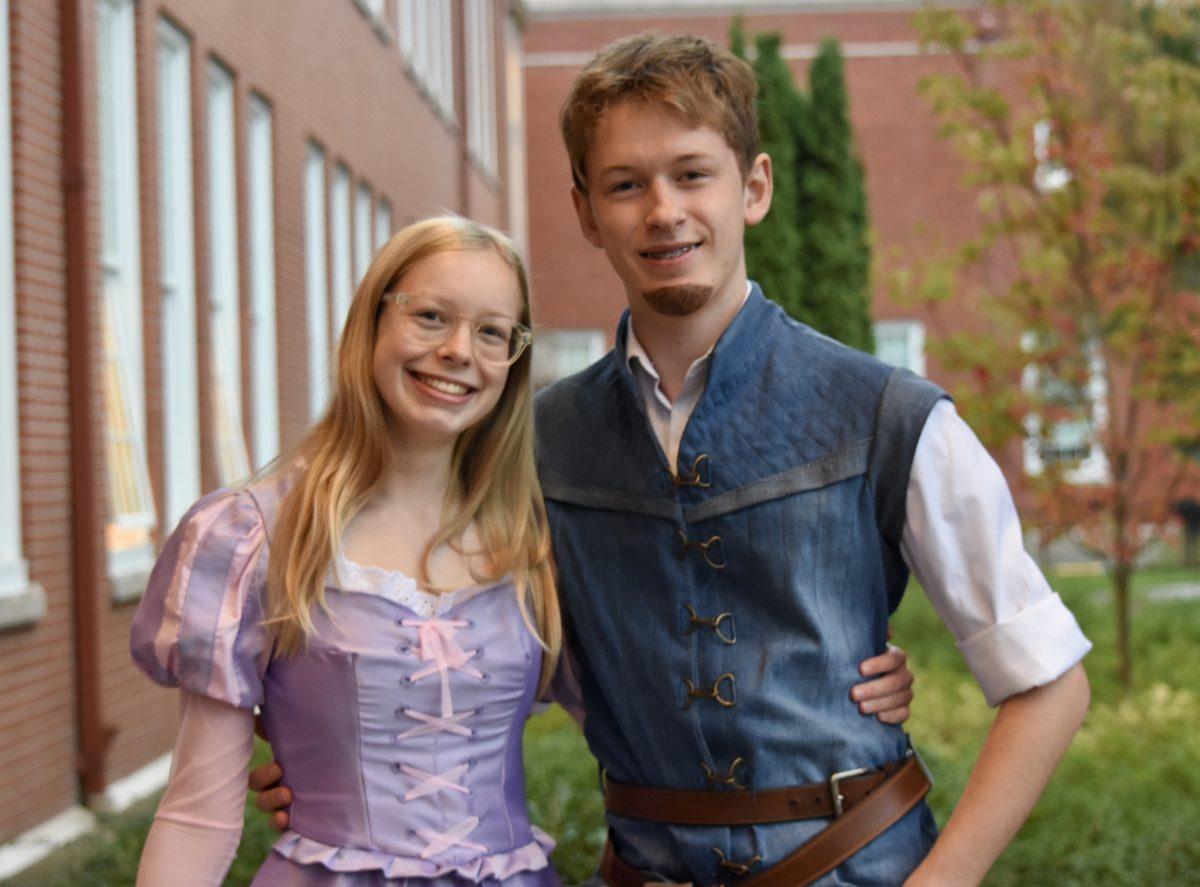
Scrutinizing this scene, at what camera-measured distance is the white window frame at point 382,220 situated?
17797mm

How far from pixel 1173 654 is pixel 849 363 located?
415 inches

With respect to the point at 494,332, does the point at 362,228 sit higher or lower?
higher

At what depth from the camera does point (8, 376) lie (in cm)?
738

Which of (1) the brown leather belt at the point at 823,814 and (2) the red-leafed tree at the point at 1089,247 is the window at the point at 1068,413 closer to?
(2) the red-leafed tree at the point at 1089,247

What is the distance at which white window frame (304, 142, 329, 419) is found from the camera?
1425cm

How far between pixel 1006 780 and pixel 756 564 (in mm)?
468

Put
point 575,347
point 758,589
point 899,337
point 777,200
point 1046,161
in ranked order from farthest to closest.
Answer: point 575,347 < point 899,337 < point 777,200 < point 1046,161 < point 758,589

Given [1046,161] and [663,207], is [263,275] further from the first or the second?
[663,207]

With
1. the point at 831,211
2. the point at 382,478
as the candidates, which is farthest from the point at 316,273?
Result: the point at 382,478

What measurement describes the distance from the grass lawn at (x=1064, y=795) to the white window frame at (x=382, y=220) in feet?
25.8

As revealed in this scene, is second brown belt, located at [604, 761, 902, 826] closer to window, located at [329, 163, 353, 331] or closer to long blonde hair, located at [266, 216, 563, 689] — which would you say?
long blonde hair, located at [266, 216, 563, 689]

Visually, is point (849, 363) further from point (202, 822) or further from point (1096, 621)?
point (1096, 621)

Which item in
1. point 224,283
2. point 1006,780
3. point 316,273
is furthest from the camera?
point 316,273

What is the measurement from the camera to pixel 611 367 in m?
2.98
